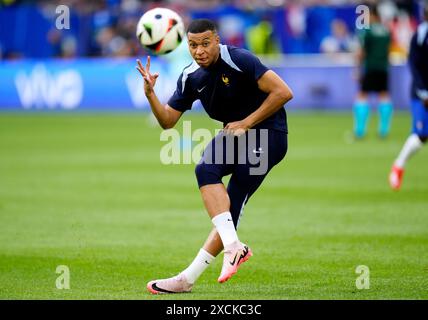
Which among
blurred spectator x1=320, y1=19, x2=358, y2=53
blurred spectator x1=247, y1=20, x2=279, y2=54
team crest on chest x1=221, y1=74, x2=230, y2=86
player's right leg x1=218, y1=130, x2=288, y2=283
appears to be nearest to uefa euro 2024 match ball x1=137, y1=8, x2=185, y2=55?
team crest on chest x1=221, y1=74, x2=230, y2=86

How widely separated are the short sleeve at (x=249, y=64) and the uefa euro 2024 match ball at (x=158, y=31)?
2076 millimetres

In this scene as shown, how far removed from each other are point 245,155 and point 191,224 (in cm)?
440

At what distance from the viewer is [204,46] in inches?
333

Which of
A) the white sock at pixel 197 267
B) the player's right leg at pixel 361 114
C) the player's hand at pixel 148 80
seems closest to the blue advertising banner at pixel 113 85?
the player's right leg at pixel 361 114

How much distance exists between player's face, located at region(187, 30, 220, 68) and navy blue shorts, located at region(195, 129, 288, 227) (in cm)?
68

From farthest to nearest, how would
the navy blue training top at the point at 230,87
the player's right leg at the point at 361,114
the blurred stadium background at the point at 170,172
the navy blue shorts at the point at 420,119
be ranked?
the player's right leg at the point at 361,114 → the navy blue shorts at the point at 420,119 → the blurred stadium background at the point at 170,172 → the navy blue training top at the point at 230,87

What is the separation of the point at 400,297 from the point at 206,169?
1.97 meters

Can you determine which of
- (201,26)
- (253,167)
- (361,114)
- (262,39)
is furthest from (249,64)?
(262,39)

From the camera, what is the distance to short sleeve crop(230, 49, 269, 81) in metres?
8.42

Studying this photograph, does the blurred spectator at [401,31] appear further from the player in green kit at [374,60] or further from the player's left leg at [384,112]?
the player's left leg at [384,112]

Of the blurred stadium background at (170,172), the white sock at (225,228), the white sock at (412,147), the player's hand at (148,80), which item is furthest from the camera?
the white sock at (412,147)

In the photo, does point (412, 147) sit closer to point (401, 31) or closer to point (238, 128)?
point (238, 128)

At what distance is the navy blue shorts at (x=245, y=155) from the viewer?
28.3 ft
